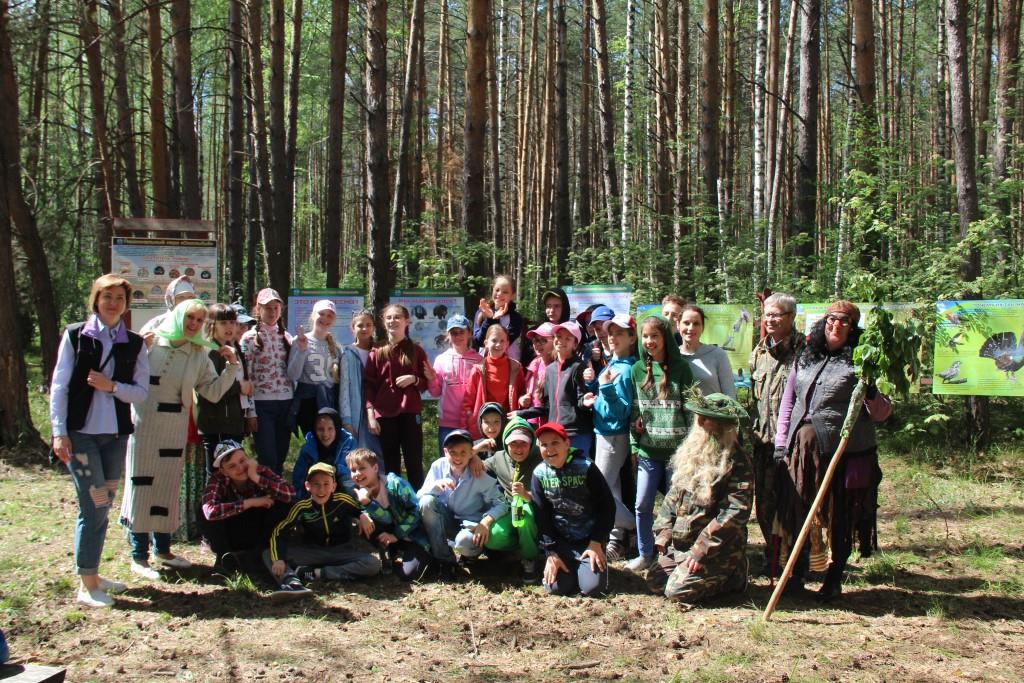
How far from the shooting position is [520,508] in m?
5.65

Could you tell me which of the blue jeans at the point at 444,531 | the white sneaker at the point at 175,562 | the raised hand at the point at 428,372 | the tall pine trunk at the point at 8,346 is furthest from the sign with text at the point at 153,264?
the blue jeans at the point at 444,531

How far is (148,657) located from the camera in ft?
13.8

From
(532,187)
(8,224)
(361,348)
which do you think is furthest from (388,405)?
(532,187)

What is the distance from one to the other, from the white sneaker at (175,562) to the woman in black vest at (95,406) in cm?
59

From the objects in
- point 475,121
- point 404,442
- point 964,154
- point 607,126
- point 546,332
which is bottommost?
point 404,442

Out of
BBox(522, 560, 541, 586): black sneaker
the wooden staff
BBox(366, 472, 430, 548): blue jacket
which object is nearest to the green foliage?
the wooden staff

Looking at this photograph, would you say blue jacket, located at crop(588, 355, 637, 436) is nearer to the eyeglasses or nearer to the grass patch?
the eyeglasses

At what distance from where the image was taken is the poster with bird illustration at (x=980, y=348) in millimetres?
7867

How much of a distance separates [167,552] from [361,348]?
83.6 inches

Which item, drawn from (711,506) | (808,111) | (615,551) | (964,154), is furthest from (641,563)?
(808,111)

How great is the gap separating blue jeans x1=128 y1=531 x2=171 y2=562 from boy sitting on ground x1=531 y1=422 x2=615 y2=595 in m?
2.55

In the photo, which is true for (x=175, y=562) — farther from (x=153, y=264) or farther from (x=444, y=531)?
(x=153, y=264)

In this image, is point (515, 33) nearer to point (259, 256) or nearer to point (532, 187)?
point (532, 187)

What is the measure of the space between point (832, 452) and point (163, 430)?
4184 mm
